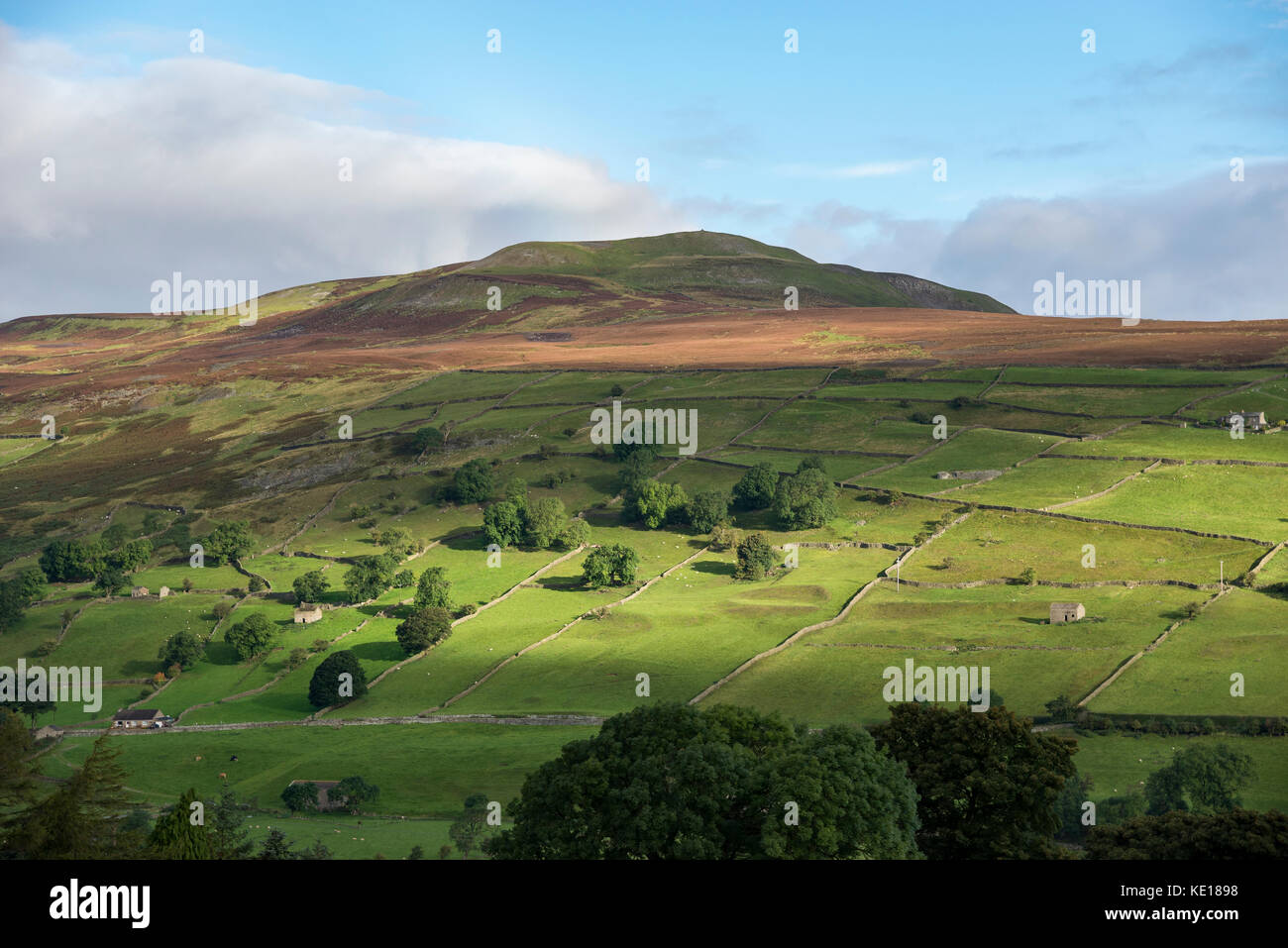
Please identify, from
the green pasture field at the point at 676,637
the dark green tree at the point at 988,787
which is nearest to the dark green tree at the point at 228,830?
the green pasture field at the point at 676,637

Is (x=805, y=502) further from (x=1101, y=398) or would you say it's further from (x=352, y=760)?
(x=352, y=760)

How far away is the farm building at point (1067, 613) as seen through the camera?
97.3m

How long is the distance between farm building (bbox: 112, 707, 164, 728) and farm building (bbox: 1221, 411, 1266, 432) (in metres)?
129

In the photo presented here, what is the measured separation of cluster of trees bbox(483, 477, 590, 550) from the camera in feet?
427

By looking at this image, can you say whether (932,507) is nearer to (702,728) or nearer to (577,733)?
(577,733)

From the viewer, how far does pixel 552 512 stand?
132000 millimetres

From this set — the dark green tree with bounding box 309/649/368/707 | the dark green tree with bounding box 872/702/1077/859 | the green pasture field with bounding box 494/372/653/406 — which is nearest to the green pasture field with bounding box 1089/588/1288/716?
the dark green tree with bounding box 872/702/1077/859

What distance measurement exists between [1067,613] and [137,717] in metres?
79.3

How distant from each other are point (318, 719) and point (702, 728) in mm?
54412

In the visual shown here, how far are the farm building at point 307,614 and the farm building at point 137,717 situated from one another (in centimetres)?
1940

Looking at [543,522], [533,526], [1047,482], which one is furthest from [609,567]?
[1047,482]

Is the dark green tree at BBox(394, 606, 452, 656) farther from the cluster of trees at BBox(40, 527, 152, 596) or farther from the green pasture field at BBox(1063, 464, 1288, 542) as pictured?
the green pasture field at BBox(1063, 464, 1288, 542)

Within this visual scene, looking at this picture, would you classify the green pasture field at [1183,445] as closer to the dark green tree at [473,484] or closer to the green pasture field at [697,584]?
the green pasture field at [697,584]
